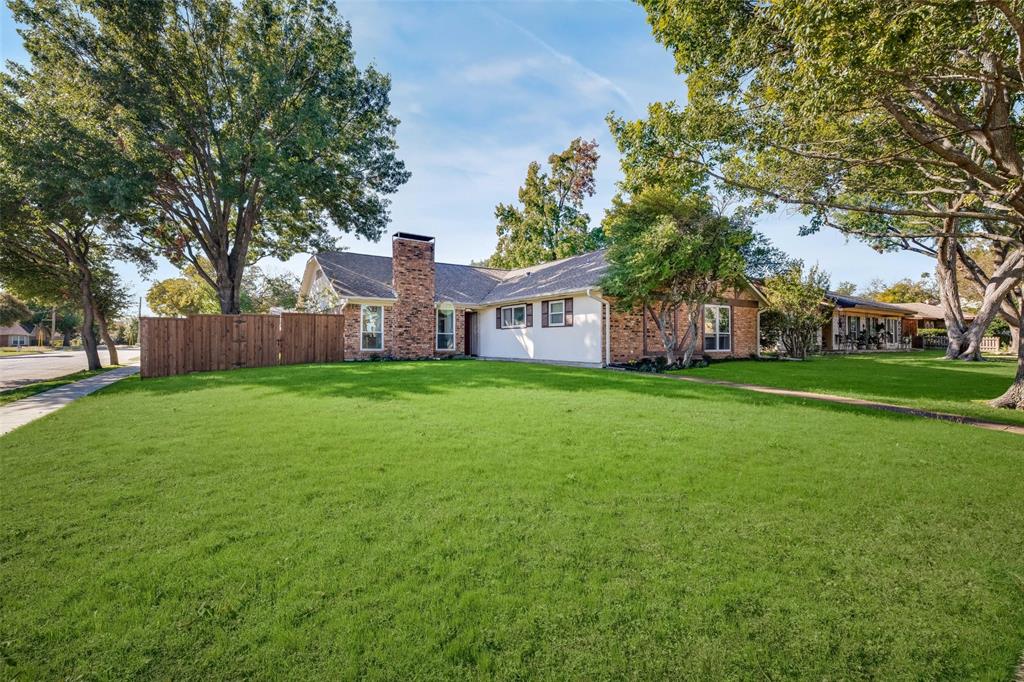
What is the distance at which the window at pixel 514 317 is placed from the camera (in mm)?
20109

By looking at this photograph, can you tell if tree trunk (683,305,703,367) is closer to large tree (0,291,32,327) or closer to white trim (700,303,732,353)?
white trim (700,303,732,353)

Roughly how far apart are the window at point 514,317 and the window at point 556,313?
5.73ft

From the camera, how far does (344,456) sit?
491 cm

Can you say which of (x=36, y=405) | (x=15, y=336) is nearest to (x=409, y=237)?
(x=36, y=405)

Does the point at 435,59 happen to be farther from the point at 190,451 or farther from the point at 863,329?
the point at 863,329

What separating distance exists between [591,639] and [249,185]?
2002cm

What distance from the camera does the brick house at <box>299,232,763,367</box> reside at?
17094mm

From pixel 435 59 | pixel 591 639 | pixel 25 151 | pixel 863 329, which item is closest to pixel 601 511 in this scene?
pixel 591 639

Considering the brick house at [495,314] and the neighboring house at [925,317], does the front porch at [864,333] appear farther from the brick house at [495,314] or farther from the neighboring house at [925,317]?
the brick house at [495,314]

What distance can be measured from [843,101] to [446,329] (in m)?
18.1

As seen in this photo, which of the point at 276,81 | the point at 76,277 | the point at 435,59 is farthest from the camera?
the point at 76,277

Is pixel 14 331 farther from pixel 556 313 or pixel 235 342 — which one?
pixel 556 313

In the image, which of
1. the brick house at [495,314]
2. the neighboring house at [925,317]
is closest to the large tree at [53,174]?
the brick house at [495,314]

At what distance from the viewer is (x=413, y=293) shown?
2064cm
